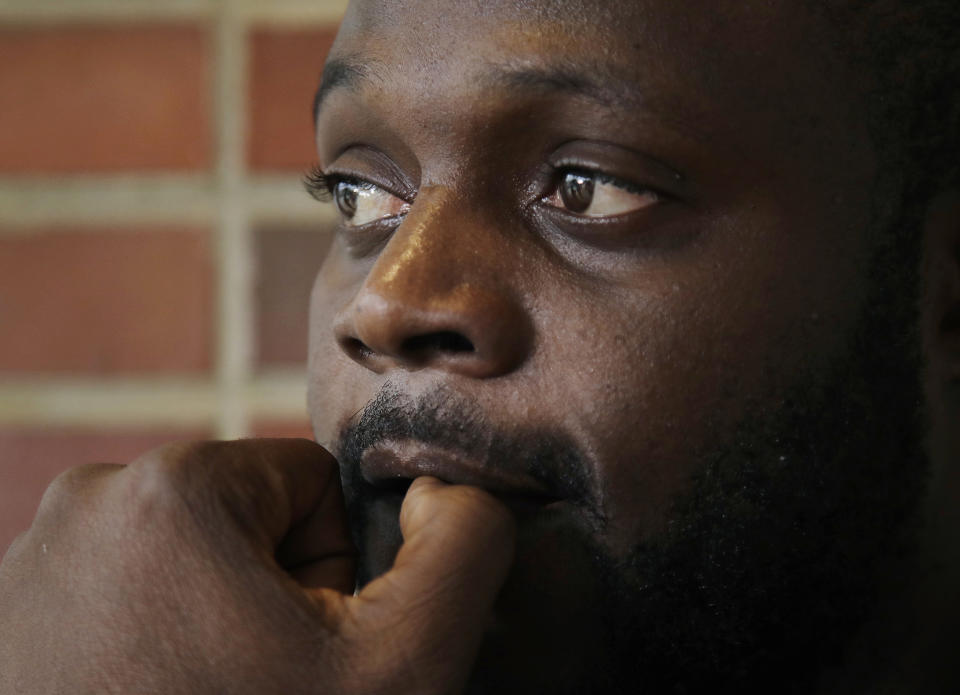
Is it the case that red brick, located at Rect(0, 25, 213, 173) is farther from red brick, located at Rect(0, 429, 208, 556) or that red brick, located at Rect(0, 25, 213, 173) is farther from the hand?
the hand

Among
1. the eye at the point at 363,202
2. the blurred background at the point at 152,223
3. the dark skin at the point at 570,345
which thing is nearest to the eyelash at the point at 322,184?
the eye at the point at 363,202

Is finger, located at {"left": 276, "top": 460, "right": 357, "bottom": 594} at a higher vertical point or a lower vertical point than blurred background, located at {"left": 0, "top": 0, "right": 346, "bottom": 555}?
lower

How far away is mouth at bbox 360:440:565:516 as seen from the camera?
66cm

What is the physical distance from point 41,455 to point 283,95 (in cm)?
48

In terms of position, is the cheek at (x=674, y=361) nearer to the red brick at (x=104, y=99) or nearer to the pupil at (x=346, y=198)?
the pupil at (x=346, y=198)

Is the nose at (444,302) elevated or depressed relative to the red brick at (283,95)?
depressed

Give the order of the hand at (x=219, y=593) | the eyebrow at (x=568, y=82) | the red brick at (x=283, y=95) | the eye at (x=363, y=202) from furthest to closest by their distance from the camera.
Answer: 1. the red brick at (x=283, y=95)
2. the eye at (x=363, y=202)
3. the eyebrow at (x=568, y=82)
4. the hand at (x=219, y=593)

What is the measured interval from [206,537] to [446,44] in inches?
12.9

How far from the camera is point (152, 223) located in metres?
1.28

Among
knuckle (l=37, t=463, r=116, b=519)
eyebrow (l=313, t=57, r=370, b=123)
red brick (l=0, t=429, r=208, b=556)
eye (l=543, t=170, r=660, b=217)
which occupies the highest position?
eyebrow (l=313, t=57, r=370, b=123)

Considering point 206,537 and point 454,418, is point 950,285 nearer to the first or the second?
point 454,418

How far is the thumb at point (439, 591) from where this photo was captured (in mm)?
571

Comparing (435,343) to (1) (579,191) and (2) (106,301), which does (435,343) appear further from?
(2) (106,301)

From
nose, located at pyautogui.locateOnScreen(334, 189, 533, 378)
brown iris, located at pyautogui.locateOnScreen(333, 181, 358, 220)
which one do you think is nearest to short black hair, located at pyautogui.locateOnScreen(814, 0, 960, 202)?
nose, located at pyautogui.locateOnScreen(334, 189, 533, 378)
